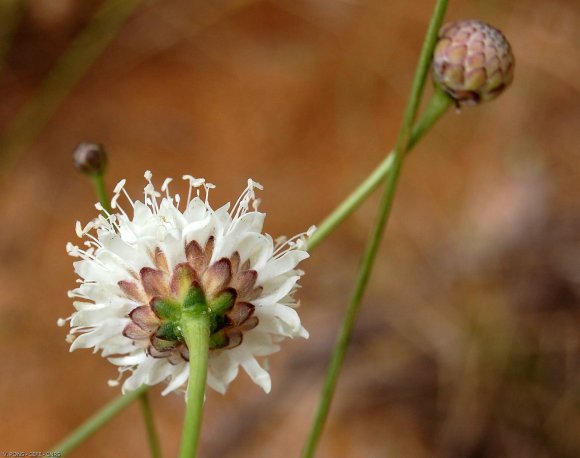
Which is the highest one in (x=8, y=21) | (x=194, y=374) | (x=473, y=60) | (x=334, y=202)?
(x=473, y=60)

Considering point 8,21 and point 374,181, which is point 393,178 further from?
point 8,21

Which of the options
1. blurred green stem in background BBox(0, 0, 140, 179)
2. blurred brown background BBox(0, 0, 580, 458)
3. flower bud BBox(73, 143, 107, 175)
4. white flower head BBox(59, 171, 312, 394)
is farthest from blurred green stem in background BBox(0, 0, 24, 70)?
white flower head BBox(59, 171, 312, 394)

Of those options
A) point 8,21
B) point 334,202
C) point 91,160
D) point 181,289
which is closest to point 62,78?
point 8,21

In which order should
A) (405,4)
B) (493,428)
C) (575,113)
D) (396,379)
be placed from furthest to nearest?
(405,4) < (575,113) < (396,379) < (493,428)

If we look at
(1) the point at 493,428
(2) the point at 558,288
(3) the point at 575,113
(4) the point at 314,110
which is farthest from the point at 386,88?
(1) the point at 493,428

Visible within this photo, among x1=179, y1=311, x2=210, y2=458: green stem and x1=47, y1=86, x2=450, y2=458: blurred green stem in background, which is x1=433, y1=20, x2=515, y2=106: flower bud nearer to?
x1=47, y1=86, x2=450, y2=458: blurred green stem in background

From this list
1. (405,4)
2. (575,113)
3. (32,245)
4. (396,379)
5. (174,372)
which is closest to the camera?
(174,372)

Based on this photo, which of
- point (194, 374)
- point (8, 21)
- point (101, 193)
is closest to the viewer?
point (194, 374)

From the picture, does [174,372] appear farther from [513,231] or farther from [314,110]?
[314,110]
